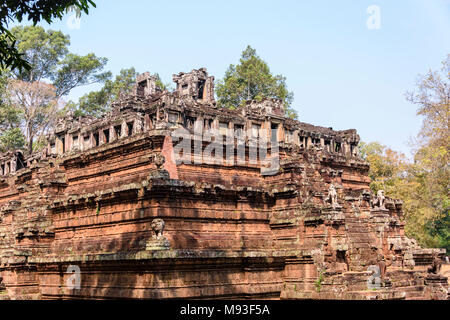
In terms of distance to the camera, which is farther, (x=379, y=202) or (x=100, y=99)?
(x=100, y=99)

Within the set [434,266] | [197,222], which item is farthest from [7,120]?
[434,266]

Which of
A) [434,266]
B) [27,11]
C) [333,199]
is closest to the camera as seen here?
[27,11]

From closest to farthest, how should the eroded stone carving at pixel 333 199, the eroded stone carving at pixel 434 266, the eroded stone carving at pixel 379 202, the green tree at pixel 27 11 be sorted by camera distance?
the green tree at pixel 27 11
the eroded stone carving at pixel 333 199
the eroded stone carving at pixel 379 202
the eroded stone carving at pixel 434 266

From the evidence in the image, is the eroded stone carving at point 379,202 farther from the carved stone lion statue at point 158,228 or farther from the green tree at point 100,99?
the green tree at point 100,99

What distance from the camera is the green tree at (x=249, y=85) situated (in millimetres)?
53344

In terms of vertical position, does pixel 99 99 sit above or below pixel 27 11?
above

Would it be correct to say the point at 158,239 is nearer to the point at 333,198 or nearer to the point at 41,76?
the point at 333,198

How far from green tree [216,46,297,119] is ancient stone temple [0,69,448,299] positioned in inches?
994

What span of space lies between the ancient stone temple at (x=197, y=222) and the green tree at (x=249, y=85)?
2524 cm

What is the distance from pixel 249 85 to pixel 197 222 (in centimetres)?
3360

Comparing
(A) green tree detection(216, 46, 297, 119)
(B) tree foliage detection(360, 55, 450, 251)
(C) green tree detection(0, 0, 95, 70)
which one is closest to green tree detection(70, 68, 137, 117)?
(A) green tree detection(216, 46, 297, 119)

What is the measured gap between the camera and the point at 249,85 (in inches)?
2095

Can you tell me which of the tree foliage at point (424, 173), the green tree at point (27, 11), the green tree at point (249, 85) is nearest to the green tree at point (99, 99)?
the green tree at point (249, 85)

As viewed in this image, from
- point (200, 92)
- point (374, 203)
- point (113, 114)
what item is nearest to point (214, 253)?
point (374, 203)
